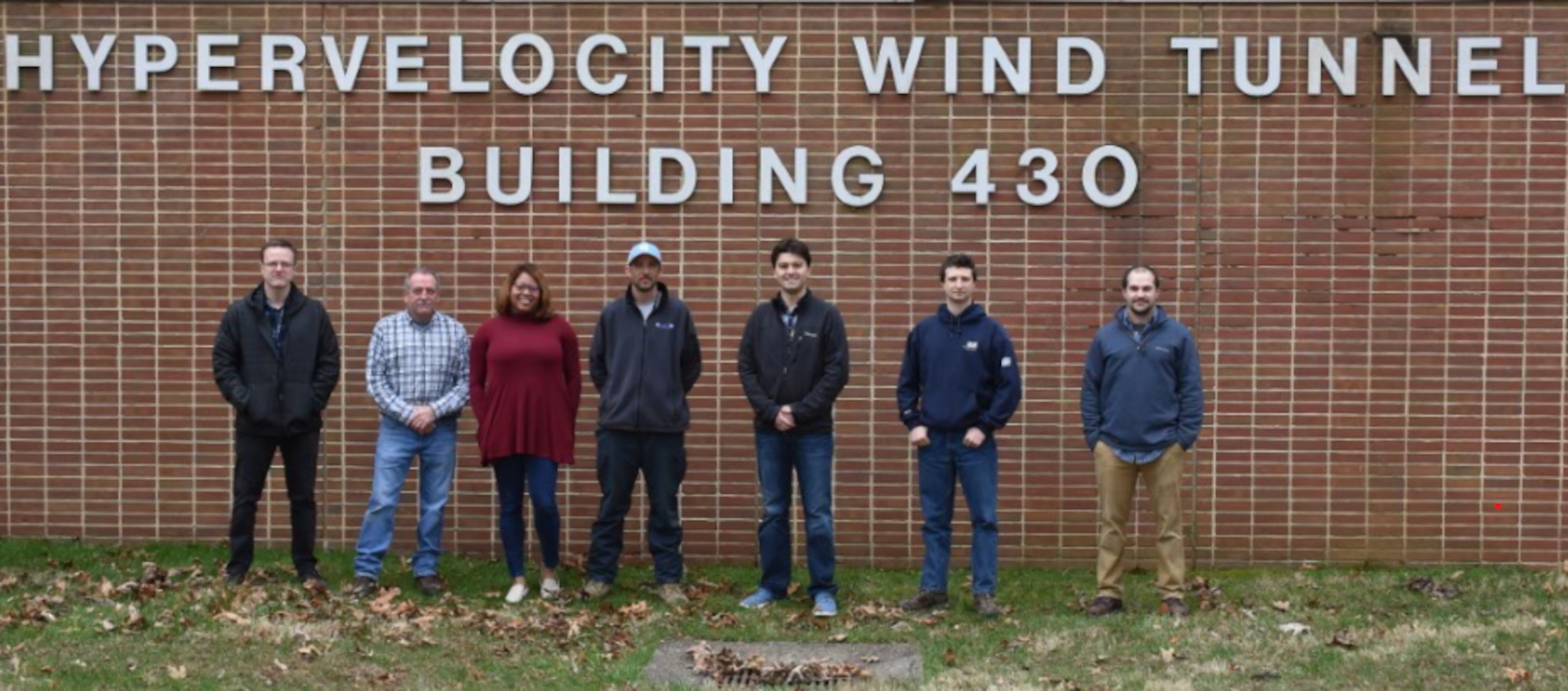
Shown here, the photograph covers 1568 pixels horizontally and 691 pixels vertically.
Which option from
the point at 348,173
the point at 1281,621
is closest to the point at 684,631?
the point at 1281,621

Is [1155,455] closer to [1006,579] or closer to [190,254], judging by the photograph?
[1006,579]

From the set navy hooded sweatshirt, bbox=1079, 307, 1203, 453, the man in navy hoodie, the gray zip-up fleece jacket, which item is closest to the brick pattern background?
the gray zip-up fleece jacket

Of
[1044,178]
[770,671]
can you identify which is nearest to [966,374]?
[1044,178]

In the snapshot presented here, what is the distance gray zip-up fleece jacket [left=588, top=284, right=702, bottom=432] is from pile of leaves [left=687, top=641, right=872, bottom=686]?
172 centimetres

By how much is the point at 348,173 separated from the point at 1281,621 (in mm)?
5688

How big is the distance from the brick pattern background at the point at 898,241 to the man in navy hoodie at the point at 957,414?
1278 millimetres

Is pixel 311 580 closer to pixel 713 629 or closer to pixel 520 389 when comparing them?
pixel 520 389

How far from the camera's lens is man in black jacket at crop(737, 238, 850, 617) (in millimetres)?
9734

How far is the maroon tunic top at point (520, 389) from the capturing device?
32.5ft

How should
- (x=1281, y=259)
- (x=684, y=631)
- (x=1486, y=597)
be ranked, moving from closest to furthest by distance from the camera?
(x=684, y=631)
(x=1486, y=597)
(x=1281, y=259)

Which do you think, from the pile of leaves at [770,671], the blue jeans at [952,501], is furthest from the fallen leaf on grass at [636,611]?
the blue jeans at [952,501]

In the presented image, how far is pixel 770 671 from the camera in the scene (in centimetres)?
840

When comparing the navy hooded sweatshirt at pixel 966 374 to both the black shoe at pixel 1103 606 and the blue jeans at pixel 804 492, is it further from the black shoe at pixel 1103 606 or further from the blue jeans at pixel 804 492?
the black shoe at pixel 1103 606

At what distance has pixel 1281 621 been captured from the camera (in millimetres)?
9484
